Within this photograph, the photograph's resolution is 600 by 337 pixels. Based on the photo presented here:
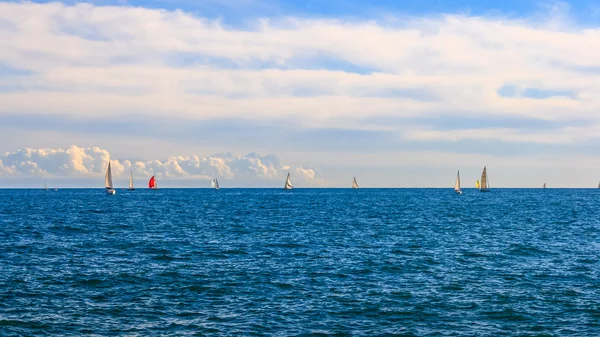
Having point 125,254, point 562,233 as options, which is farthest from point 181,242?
point 562,233

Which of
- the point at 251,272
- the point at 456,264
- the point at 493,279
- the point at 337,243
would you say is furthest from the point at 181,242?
the point at 493,279

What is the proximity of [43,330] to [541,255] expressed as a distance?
42.9 meters

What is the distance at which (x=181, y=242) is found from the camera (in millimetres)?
63062

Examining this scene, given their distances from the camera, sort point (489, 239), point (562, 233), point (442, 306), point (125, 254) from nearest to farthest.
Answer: point (442, 306) < point (125, 254) < point (489, 239) < point (562, 233)

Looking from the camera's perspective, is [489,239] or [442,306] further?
[489,239]

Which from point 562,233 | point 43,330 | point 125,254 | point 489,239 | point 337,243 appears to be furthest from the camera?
point 562,233

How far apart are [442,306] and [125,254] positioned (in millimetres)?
31472

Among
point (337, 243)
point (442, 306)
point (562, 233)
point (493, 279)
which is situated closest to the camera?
point (442, 306)

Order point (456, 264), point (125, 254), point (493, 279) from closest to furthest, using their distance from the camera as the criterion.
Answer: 1. point (493, 279)
2. point (456, 264)
3. point (125, 254)

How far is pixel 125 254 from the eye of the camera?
5294 centimetres

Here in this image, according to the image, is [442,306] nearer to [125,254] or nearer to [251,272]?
[251,272]

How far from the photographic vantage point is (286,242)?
6256 cm

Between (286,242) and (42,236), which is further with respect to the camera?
(42,236)

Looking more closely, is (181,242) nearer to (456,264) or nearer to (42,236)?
(42,236)
